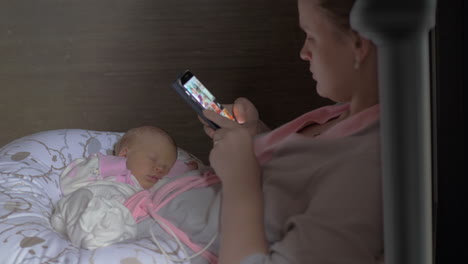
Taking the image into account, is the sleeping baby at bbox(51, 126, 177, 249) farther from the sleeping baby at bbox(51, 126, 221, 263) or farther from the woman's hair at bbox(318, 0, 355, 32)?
the woman's hair at bbox(318, 0, 355, 32)

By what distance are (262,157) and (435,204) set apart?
0.48m

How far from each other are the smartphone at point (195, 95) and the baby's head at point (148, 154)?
0.19 m

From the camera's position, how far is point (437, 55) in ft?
1.67

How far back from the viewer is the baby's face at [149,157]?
127cm

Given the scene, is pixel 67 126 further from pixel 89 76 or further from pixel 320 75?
pixel 320 75

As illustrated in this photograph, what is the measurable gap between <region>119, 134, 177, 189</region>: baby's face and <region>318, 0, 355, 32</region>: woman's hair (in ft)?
2.00

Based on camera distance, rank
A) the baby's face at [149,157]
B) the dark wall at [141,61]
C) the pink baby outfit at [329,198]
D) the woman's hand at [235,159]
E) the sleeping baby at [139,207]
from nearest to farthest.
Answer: the pink baby outfit at [329,198], the woman's hand at [235,159], the sleeping baby at [139,207], the baby's face at [149,157], the dark wall at [141,61]

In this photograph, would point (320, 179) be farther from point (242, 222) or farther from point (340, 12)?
point (340, 12)

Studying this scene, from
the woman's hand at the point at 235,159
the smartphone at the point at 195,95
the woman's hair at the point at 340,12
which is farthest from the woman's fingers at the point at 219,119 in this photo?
the woman's hair at the point at 340,12

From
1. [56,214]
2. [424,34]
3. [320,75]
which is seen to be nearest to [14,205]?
[56,214]

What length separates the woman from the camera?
75cm

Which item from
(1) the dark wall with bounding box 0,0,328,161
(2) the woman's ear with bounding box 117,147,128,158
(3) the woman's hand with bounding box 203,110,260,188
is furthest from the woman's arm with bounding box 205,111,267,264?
(1) the dark wall with bounding box 0,0,328,161

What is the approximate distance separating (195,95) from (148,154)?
0.22 meters

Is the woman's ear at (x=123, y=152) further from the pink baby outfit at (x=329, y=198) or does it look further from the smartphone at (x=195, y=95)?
the pink baby outfit at (x=329, y=198)
